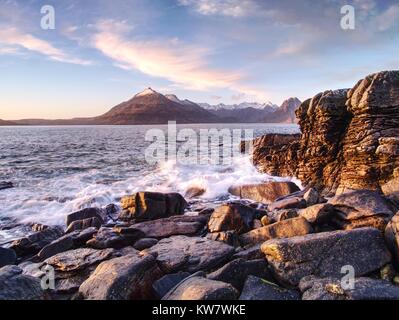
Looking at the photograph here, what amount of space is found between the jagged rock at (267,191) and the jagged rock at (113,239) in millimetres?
8266

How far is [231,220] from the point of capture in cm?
1156

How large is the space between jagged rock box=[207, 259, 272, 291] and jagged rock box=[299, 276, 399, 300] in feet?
3.83

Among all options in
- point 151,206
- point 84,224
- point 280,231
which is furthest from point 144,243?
point 280,231

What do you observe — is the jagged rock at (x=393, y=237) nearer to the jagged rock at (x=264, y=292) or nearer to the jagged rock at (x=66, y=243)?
the jagged rock at (x=264, y=292)

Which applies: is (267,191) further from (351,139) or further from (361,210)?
(361,210)

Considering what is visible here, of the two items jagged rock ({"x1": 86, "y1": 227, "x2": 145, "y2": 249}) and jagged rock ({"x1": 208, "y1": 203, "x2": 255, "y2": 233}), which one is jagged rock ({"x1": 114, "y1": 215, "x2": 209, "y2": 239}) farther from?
jagged rock ({"x1": 208, "y1": 203, "x2": 255, "y2": 233})

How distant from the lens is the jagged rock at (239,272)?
7.05m

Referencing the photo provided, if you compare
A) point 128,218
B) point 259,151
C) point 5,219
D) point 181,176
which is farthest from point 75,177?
point 259,151

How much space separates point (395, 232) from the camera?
7.64 metres

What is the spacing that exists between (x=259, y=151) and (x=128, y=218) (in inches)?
680

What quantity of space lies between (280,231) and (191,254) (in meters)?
2.87

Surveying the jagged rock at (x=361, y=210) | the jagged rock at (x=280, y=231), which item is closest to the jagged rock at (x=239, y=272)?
the jagged rock at (x=280, y=231)
